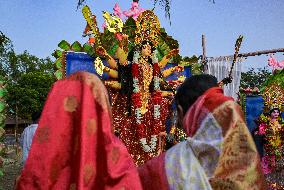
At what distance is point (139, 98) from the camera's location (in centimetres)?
707

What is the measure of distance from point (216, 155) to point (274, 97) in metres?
12.0

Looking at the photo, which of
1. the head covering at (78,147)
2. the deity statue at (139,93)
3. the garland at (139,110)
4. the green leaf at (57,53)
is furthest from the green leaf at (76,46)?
the head covering at (78,147)

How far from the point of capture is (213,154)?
1.86m

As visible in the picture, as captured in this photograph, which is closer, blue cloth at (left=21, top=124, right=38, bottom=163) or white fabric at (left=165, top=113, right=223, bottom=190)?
white fabric at (left=165, top=113, right=223, bottom=190)

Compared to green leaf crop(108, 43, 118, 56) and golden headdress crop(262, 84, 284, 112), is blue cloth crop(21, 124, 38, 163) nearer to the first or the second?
green leaf crop(108, 43, 118, 56)

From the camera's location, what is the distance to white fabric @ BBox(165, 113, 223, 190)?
1857mm

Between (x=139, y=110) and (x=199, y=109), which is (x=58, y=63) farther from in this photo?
(x=199, y=109)

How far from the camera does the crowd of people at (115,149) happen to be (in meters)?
1.66

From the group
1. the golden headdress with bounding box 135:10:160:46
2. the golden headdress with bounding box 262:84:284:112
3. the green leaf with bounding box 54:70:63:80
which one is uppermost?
the golden headdress with bounding box 135:10:160:46

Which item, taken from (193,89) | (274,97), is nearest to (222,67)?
(274,97)

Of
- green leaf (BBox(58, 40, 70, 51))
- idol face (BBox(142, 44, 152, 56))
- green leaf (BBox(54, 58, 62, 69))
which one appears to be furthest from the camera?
idol face (BBox(142, 44, 152, 56))

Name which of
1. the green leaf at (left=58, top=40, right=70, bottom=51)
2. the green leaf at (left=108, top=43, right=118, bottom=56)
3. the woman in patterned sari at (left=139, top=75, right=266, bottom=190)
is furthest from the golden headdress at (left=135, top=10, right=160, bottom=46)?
the woman in patterned sari at (left=139, top=75, right=266, bottom=190)

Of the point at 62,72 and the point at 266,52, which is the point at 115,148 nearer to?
the point at 62,72

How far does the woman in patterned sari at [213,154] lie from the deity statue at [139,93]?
200 inches
